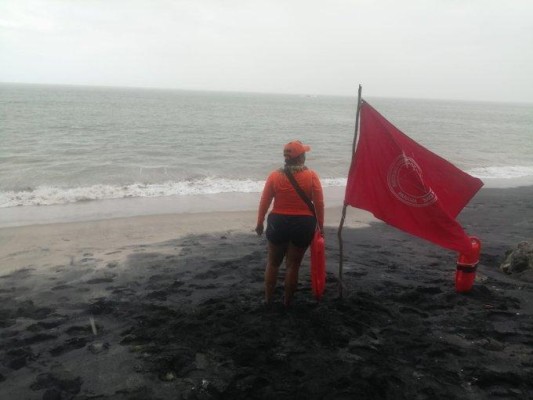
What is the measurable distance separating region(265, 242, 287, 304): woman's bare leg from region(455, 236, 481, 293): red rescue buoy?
7.54 ft

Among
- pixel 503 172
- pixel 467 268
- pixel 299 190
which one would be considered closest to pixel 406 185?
pixel 299 190

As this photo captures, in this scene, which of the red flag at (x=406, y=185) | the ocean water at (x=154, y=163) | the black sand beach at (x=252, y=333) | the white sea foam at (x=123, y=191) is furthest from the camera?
the ocean water at (x=154, y=163)

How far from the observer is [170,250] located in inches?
299

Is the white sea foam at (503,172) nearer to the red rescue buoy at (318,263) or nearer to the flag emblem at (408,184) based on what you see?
the flag emblem at (408,184)

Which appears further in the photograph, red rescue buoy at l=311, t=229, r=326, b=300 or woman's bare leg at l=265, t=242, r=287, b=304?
red rescue buoy at l=311, t=229, r=326, b=300

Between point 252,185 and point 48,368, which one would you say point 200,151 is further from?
point 48,368

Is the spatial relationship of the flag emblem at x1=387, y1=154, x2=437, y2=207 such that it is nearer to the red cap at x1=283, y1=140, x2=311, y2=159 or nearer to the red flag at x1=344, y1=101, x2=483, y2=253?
the red flag at x1=344, y1=101, x2=483, y2=253

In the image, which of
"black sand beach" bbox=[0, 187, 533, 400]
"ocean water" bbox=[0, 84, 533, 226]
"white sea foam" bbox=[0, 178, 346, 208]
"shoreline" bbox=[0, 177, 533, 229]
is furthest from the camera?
"ocean water" bbox=[0, 84, 533, 226]

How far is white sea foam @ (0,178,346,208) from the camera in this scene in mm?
12179

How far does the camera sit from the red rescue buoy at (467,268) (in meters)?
5.04

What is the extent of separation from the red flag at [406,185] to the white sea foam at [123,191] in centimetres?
977

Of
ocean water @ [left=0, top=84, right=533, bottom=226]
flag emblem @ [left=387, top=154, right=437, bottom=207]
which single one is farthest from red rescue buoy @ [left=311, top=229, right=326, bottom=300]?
ocean water @ [left=0, top=84, right=533, bottom=226]

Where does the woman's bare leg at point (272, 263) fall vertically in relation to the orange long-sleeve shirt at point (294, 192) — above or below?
below

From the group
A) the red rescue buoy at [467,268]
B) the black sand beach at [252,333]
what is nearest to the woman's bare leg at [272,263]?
the black sand beach at [252,333]
